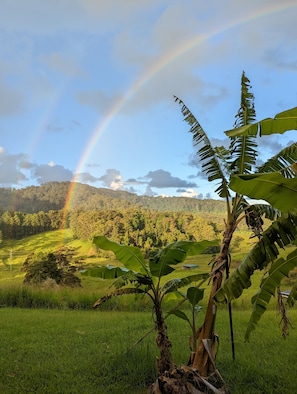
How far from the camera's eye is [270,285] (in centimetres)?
360

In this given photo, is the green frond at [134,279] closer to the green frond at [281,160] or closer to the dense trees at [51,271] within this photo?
the green frond at [281,160]

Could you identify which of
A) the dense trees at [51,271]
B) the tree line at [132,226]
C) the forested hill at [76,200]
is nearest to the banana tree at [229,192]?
the dense trees at [51,271]

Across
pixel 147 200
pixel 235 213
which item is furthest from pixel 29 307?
pixel 147 200

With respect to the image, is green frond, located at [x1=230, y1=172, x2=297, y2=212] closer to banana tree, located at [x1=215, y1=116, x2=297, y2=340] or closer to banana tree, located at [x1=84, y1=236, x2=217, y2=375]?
banana tree, located at [x1=215, y1=116, x2=297, y2=340]

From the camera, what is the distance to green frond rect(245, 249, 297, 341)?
354cm

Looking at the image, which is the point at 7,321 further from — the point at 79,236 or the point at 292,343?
the point at 79,236

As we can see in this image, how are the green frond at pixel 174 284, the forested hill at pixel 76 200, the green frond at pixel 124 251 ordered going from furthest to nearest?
the forested hill at pixel 76 200
the green frond at pixel 174 284
the green frond at pixel 124 251

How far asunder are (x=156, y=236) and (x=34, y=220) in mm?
7575

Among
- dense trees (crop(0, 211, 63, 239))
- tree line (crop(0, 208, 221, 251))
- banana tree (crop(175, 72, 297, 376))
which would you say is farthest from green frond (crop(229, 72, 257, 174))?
dense trees (crop(0, 211, 63, 239))

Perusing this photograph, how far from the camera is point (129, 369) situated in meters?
4.40

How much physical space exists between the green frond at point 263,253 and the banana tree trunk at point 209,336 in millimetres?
396

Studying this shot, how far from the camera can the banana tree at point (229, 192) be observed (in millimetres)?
3162

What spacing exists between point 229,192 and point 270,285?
109cm

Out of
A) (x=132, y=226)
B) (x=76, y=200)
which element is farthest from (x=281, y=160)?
(x=76, y=200)
